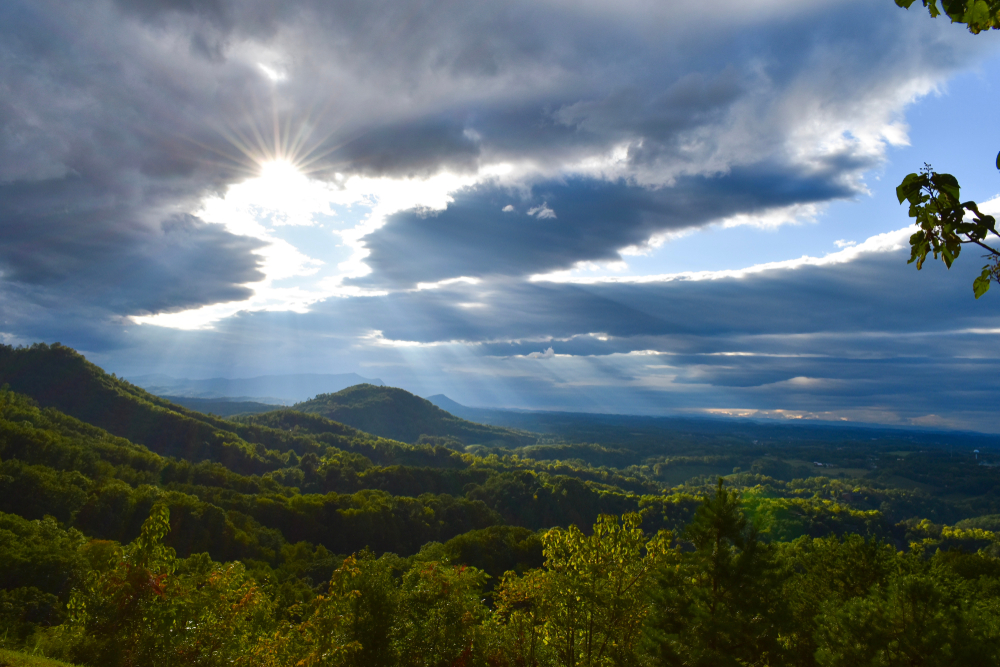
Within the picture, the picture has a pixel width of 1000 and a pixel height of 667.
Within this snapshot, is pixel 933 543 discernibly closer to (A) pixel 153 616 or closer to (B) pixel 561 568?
(B) pixel 561 568

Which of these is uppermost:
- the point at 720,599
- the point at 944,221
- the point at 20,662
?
the point at 944,221

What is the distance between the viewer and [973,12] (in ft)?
13.1

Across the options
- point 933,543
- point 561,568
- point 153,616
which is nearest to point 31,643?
point 153,616

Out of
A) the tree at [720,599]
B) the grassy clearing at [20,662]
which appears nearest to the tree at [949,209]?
the tree at [720,599]

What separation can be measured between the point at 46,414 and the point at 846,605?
692 feet

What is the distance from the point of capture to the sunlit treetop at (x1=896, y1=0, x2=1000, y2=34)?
4.00 m

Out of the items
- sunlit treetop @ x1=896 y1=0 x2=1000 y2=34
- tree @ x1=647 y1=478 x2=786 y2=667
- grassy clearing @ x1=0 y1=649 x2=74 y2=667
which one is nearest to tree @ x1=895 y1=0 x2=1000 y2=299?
sunlit treetop @ x1=896 y1=0 x2=1000 y2=34

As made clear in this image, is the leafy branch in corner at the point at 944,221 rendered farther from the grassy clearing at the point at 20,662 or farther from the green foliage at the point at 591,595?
the grassy clearing at the point at 20,662

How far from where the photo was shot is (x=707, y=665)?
57.7 ft

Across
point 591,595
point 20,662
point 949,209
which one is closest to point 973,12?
point 949,209

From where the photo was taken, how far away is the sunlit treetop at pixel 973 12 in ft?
13.1

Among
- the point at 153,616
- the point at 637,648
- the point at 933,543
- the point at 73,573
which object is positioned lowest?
the point at 933,543

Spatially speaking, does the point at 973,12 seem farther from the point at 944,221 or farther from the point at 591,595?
the point at 591,595

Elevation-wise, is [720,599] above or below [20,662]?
above
